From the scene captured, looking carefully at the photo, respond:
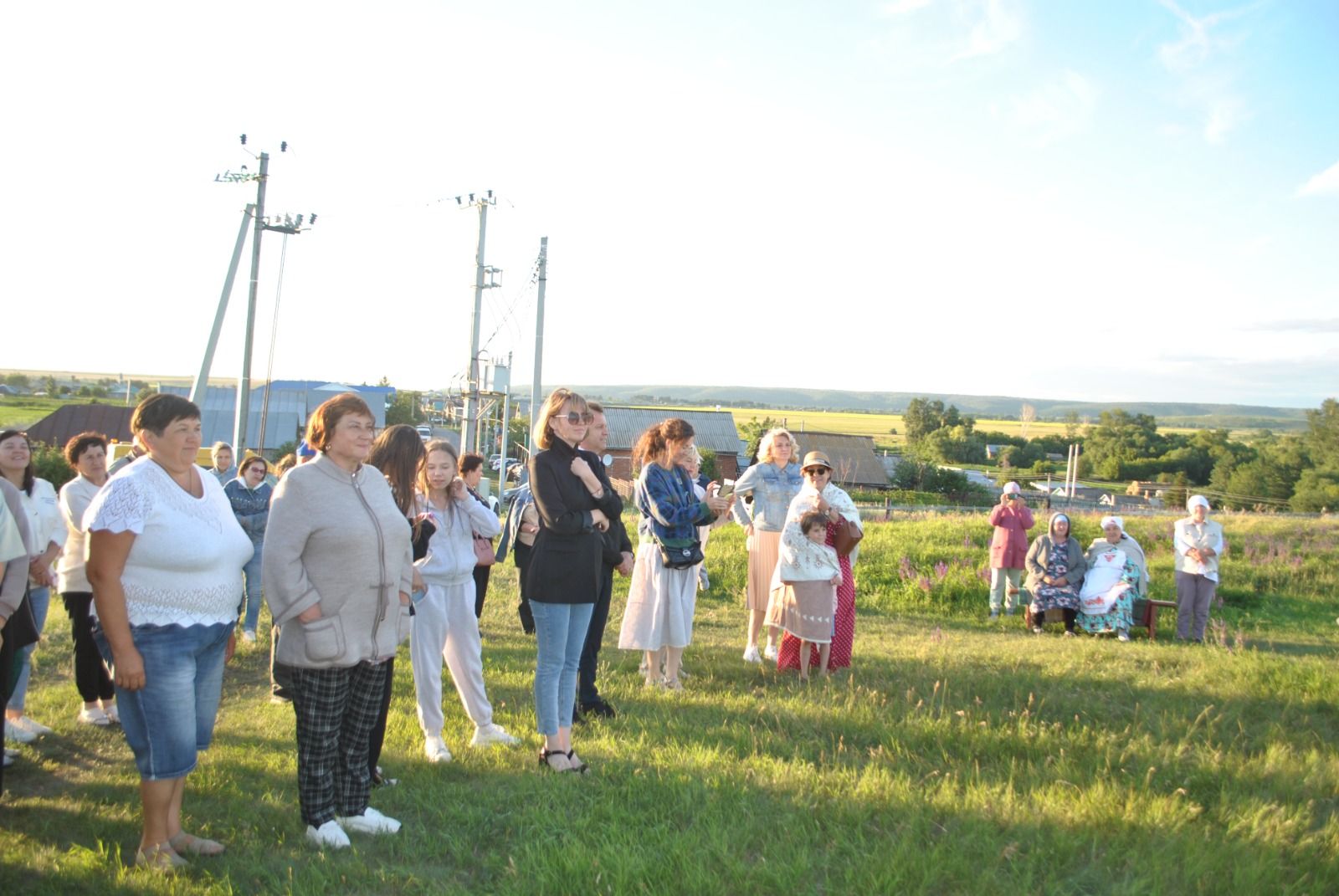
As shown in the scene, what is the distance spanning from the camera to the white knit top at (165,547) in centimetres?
348

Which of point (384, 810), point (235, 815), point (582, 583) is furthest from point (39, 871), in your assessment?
point (582, 583)

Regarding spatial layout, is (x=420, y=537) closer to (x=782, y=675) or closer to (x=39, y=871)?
(x=39, y=871)

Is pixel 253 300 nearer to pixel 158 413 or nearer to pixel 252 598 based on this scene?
pixel 252 598

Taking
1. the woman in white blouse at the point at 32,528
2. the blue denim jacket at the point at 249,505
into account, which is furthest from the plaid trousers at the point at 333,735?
the blue denim jacket at the point at 249,505

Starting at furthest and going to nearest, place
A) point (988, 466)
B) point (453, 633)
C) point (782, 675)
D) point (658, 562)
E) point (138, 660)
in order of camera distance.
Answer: point (988, 466) → point (782, 675) → point (658, 562) → point (453, 633) → point (138, 660)

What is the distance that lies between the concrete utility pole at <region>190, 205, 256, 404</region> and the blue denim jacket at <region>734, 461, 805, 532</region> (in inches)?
504

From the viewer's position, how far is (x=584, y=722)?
5.76m

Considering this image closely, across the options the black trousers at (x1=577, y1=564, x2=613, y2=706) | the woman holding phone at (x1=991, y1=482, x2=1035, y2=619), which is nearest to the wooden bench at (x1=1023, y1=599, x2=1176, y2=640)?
the woman holding phone at (x1=991, y1=482, x2=1035, y2=619)

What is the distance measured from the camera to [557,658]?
4.70 m

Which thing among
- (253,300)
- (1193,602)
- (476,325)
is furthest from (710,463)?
(1193,602)

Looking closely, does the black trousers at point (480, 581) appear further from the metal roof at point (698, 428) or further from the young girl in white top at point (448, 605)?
the metal roof at point (698, 428)

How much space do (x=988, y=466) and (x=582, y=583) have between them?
9124 cm

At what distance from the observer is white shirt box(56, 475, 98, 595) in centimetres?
573

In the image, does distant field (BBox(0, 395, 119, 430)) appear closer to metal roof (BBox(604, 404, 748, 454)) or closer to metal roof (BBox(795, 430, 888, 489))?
metal roof (BBox(604, 404, 748, 454))
